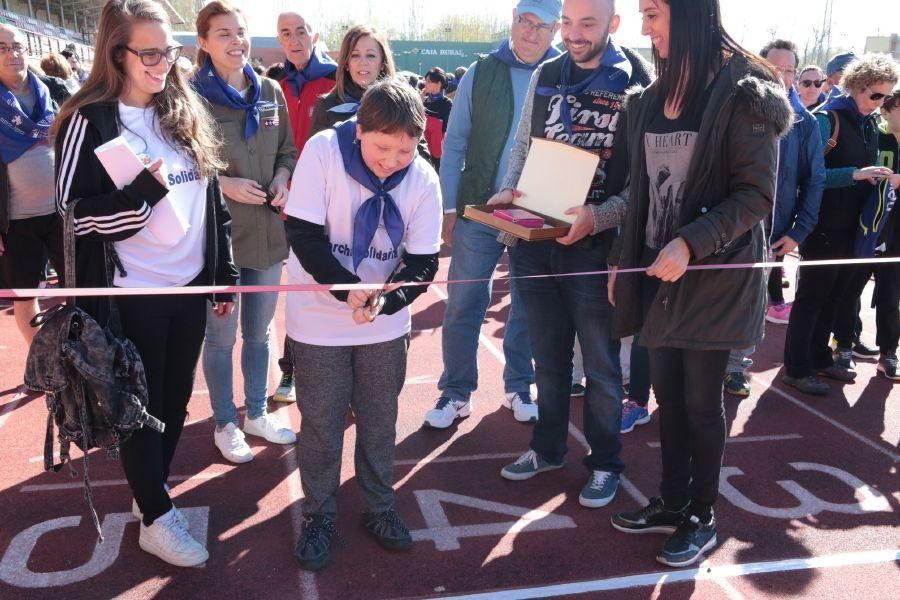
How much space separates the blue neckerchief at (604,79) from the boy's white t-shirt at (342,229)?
0.80m

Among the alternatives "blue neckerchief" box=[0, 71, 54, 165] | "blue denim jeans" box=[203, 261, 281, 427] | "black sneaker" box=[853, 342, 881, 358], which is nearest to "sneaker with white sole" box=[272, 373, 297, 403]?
"blue denim jeans" box=[203, 261, 281, 427]

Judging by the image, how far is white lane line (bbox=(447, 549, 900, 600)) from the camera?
2.94 meters

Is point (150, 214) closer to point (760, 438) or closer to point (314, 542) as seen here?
point (314, 542)

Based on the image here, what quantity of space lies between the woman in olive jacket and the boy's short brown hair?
93cm

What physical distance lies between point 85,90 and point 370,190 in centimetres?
107

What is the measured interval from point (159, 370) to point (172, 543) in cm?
70

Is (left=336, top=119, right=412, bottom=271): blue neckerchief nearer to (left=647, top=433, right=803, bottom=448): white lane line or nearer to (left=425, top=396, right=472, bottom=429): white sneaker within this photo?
(left=425, top=396, right=472, bottom=429): white sneaker

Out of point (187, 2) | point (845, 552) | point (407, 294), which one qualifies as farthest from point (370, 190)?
point (187, 2)

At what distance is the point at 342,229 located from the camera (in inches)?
114

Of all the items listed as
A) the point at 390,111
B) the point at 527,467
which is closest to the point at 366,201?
the point at 390,111

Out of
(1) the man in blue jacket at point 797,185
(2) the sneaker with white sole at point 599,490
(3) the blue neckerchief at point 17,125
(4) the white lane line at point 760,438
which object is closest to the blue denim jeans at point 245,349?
(3) the blue neckerchief at point 17,125

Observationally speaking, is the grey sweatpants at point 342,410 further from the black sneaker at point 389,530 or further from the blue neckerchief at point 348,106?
the blue neckerchief at point 348,106

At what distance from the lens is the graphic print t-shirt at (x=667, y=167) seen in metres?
2.86

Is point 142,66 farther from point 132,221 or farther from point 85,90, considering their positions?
point 132,221
